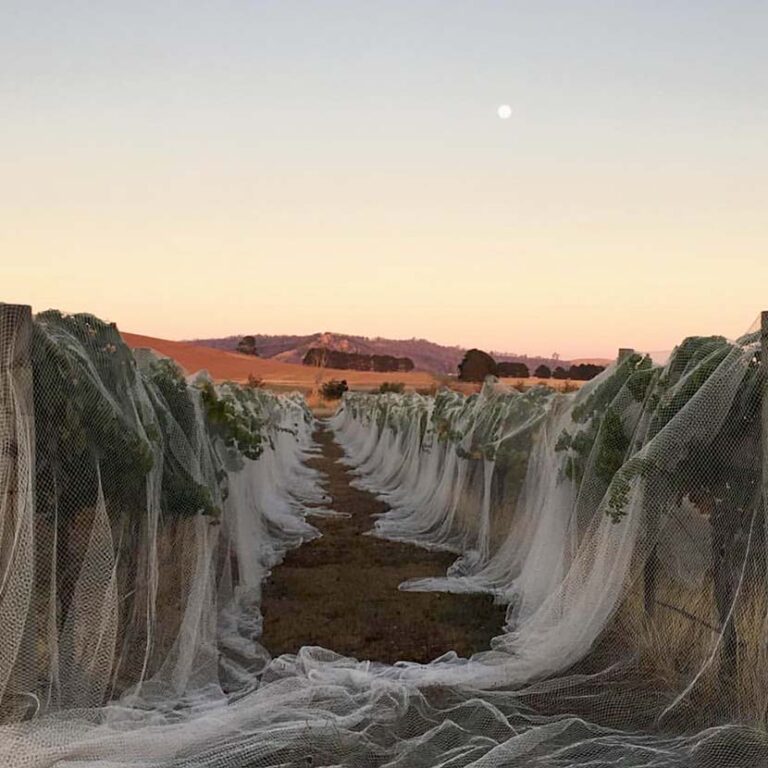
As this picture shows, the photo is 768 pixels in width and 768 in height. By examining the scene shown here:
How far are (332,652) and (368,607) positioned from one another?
176 cm

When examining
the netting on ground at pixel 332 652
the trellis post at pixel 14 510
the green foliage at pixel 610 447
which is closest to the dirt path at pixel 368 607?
the netting on ground at pixel 332 652

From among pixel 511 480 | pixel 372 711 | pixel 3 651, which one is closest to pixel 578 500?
pixel 372 711

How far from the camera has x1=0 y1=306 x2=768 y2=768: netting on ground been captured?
161 inches

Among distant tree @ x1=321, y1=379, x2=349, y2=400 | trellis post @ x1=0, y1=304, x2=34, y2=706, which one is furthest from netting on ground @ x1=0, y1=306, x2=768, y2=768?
distant tree @ x1=321, y1=379, x2=349, y2=400

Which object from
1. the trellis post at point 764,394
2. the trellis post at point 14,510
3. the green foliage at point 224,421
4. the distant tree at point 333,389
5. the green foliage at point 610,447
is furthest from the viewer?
the distant tree at point 333,389

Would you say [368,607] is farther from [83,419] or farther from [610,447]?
[83,419]

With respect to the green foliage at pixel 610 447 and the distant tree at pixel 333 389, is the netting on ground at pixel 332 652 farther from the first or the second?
the distant tree at pixel 333 389

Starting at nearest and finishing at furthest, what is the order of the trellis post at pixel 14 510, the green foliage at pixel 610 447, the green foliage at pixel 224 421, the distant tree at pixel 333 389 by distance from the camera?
the trellis post at pixel 14 510
the green foliage at pixel 610 447
the green foliage at pixel 224 421
the distant tree at pixel 333 389

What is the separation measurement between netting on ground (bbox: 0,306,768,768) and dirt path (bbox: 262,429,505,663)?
1.28 feet

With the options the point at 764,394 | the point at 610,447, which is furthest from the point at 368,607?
the point at 764,394

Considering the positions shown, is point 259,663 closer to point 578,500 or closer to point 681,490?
point 578,500

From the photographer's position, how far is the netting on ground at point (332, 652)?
13.4 ft

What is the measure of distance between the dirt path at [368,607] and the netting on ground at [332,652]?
39 centimetres

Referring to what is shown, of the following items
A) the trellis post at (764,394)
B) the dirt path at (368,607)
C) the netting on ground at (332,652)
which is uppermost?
the trellis post at (764,394)
